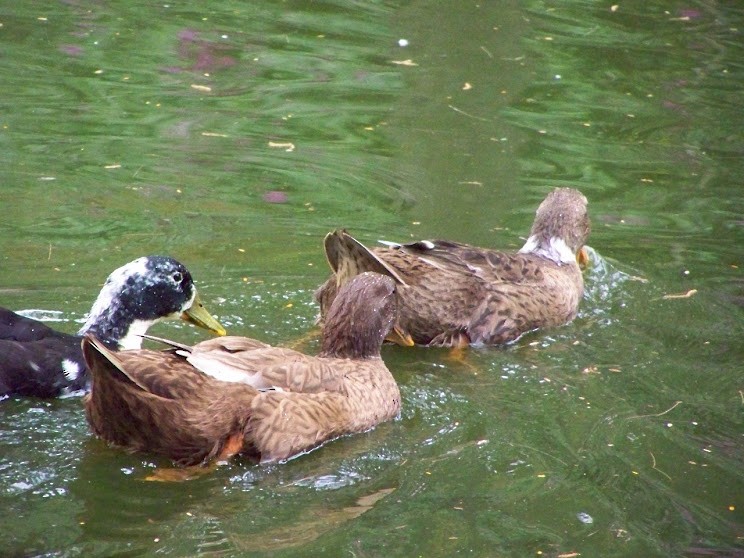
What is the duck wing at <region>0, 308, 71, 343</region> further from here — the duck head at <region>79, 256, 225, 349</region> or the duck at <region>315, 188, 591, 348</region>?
the duck at <region>315, 188, 591, 348</region>

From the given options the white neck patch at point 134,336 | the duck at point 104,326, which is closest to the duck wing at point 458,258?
the duck at point 104,326

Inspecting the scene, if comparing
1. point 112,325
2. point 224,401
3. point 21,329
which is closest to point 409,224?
point 112,325

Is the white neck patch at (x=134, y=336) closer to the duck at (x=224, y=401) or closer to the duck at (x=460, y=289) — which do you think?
the duck at (x=224, y=401)

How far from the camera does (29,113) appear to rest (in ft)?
35.5

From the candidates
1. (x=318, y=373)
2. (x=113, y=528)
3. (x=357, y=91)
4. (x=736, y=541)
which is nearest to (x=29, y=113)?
(x=357, y=91)

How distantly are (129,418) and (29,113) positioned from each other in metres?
5.76

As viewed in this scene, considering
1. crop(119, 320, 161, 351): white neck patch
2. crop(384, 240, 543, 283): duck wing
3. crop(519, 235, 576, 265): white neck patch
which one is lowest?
crop(119, 320, 161, 351): white neck patch

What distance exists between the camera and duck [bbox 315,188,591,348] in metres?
7.62

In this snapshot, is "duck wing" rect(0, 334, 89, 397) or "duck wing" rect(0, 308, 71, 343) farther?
"duck wing" rect(0, 308, 71, 343)

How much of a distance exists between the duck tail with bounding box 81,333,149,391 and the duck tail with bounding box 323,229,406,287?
6.50 feet

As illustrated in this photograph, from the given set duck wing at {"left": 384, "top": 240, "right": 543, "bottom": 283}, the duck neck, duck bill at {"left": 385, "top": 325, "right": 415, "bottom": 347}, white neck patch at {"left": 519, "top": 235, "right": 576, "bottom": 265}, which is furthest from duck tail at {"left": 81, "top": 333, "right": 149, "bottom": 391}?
white neck patch at {"left": 519, "top": 235, "right": 576, "bottom": 265}

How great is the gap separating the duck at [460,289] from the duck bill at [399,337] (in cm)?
2

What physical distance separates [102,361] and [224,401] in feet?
2.13

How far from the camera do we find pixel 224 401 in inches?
233
